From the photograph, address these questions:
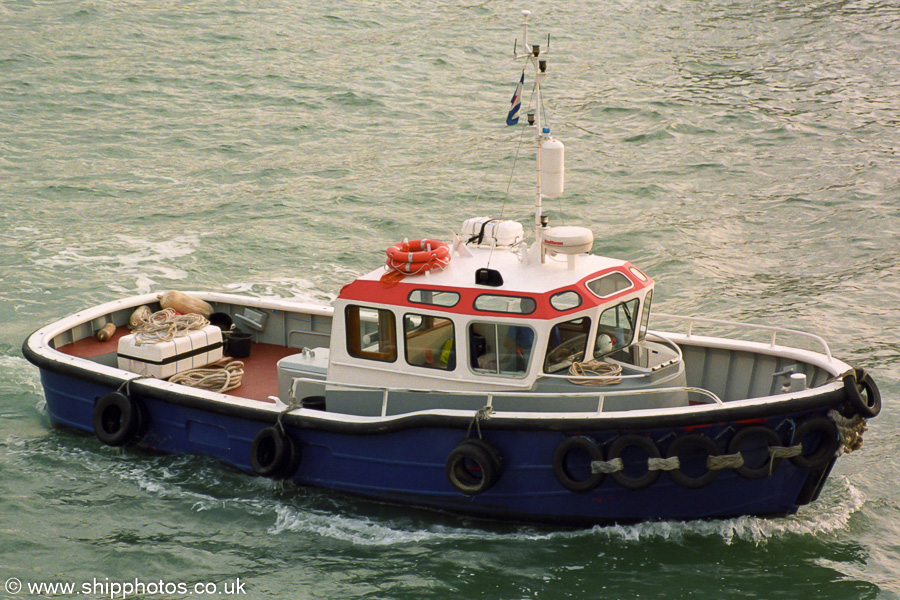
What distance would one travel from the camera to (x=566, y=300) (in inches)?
323

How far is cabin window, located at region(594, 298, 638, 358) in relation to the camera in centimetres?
849

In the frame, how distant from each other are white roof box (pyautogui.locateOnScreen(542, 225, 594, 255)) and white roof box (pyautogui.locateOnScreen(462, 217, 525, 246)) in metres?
0.65

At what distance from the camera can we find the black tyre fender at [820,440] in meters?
7.62

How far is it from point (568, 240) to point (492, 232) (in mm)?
998

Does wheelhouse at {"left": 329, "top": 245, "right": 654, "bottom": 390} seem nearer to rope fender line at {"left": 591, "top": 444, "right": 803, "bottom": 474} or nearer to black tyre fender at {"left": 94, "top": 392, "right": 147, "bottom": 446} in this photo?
rope fender line at {"left": 591, "top": 444, "right": 803, "bottom": 474}

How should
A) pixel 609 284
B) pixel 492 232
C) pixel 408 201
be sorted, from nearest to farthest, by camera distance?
1. pixel 609 284
2. pixel 492 232
3. pixel 408 201

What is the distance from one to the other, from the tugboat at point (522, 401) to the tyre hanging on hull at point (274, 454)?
0.02 m

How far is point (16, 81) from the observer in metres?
22.2

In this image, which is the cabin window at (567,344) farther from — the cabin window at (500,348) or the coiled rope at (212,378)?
the coiled rope at (212,378)

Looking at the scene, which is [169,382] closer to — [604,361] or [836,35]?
[604,361]

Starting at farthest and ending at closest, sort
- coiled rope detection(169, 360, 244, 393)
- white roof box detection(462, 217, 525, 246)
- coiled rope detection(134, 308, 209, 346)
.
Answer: coiled rope detection(134, 308, 209, 346) → coiled rope detection(169, 360, 244, 393) → white roof box detection(462, 217, 525, 246)

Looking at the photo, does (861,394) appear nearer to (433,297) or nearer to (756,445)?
(756,445)

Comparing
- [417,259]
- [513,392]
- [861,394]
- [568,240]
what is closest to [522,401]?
[513,392]

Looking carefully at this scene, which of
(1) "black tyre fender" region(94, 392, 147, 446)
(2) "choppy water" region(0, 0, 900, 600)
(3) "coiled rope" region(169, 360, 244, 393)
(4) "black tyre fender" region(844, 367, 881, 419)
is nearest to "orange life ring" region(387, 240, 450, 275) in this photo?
(2) "choppy water" region(0, 0, 900, 600)
